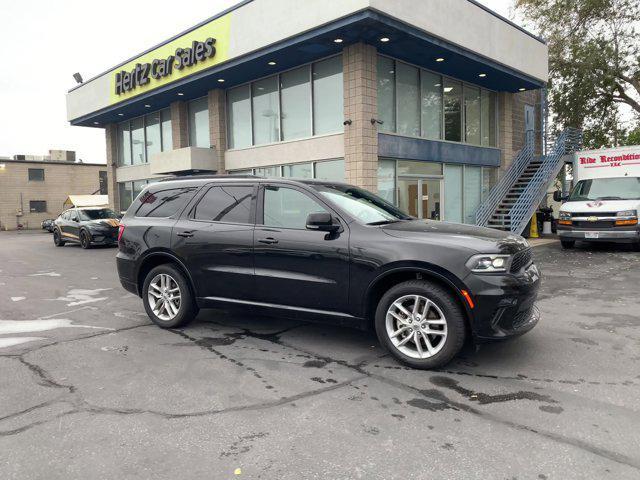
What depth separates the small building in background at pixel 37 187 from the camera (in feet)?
150

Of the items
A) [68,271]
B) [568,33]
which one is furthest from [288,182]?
[568,33]

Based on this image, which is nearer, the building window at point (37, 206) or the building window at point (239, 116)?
the building window at point (239, 116)

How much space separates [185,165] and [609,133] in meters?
22.4

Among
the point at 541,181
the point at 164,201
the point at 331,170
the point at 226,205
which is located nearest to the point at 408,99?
the point at 331,170

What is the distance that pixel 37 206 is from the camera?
156 feet

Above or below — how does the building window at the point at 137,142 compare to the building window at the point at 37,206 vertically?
above

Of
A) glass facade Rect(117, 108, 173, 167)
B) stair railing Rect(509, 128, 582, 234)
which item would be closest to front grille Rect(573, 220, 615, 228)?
stair railing Rect(509, 128, 582, 234)

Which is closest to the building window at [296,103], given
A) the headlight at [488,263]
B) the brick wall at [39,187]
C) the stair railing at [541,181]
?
the stair railing at [541,181]

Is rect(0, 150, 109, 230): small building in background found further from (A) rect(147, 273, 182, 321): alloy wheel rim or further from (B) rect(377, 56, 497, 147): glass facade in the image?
(A) rect(147, 273, 182, 321): alloy wheel rim

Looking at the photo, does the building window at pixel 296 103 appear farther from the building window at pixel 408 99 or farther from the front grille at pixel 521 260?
the front grille at pixel 521 260

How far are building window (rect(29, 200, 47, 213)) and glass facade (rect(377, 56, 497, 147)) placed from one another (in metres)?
44.5

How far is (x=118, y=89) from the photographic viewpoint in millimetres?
20625

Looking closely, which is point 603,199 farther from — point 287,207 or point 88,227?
point 88,227

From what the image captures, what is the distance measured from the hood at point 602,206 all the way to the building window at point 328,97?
6.87 metres
